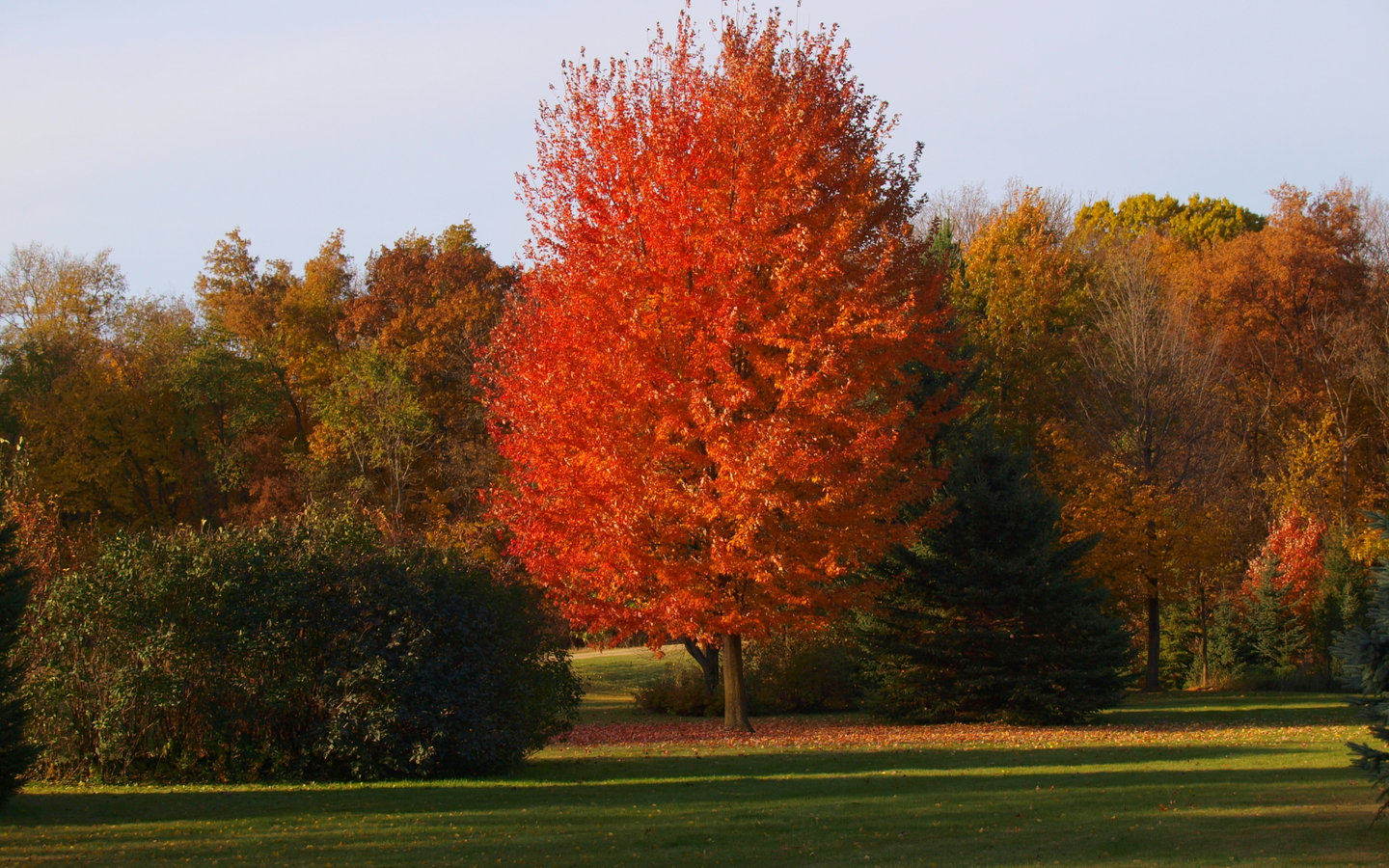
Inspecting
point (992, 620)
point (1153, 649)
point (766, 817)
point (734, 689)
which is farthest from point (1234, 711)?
point (766, 817)

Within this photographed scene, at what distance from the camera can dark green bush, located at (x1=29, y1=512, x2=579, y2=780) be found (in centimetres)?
1404

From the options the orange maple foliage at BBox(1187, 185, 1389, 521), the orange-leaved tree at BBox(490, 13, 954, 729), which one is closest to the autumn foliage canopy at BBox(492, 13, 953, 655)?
the orange-leaved tree at BBox(490, 13, 954, 729)

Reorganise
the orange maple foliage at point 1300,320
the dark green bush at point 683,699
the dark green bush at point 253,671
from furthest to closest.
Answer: the orange maple foliage at point 1300,320
the dark green bush at point 683,699
the dark green bush at point 253,671

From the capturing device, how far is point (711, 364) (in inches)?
682

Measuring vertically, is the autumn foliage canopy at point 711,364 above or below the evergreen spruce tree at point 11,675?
above

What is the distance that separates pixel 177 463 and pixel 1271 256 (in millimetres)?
42978

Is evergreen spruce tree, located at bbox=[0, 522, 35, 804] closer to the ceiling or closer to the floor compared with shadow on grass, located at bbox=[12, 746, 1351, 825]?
closer to the ceiling

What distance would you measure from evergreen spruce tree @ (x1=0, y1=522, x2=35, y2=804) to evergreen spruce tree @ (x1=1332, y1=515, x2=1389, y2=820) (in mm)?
12791

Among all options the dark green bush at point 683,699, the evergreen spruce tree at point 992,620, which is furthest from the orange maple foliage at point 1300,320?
the dark green bush at point 683,699

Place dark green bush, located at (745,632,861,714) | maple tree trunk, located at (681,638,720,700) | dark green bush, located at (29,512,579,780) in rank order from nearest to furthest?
dark green bush, located at (29,512,579,780) → dark green bush, located at (745,632,861,714) → maple tree trunk, located at (681,638,720,700)

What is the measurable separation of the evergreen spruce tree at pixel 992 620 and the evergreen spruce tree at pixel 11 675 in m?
15.5

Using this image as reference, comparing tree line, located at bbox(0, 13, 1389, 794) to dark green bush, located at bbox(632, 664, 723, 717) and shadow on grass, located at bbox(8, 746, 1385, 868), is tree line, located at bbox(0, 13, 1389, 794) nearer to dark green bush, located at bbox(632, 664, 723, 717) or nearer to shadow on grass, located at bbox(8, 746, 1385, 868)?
dark green bush, located at bbox(632, 664, 723, 717)

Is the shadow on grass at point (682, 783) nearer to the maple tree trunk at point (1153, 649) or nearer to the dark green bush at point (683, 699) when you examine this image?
the dark green bush at point (683, 699)

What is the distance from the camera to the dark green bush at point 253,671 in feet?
46.1
